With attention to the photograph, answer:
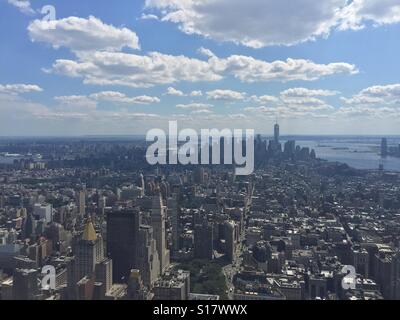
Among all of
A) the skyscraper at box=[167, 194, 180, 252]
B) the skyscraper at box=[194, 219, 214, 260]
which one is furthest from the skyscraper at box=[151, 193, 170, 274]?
the skyscraper at box=[194, 219, 214, 260]

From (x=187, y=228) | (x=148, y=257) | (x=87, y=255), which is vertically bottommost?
(x=187, y=228)

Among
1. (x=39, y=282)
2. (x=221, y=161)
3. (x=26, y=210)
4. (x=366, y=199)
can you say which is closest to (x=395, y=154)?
(x=366, y=199)

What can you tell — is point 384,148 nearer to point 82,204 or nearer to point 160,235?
point 82,204

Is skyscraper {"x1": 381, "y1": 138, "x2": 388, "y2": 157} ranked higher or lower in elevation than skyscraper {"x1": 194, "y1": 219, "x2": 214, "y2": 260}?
higher

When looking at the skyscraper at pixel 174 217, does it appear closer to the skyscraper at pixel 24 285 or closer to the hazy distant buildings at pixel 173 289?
the hazy distant buildings at pixel 173 289

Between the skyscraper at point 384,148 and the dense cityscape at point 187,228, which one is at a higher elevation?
the skyscraper at point 384,148

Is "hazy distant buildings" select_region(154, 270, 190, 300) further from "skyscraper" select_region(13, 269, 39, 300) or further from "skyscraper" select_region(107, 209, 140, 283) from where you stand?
"skyscraper" select_region(13, 269, 39, 300)

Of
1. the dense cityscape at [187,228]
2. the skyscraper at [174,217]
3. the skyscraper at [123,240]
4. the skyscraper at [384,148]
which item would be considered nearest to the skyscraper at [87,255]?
the dense cityscape at [187,228]

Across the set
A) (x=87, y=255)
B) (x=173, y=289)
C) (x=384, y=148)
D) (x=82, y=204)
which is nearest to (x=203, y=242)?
(x=87, y=255)

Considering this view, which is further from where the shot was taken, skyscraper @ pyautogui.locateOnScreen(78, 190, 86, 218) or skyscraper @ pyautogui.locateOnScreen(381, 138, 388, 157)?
skyscraper @ pyautogui.locateOnScreen(381, 138, 388, 157)
